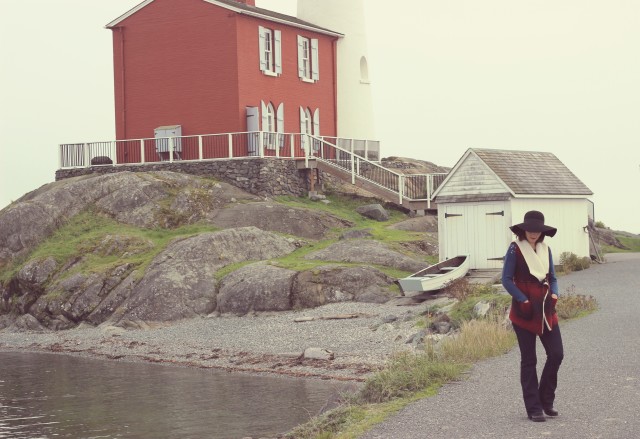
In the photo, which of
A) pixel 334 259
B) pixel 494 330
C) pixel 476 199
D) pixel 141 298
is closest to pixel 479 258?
pixel 476 199

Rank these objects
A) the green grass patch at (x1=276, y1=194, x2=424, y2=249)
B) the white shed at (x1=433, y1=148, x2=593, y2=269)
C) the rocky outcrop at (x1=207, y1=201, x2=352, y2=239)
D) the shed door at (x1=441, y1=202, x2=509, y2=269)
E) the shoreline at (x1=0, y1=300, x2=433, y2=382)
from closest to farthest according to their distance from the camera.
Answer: the shoreline at (x1=0, y1=300, x2=433, y2=382) → the shed door at (x1=441, y1=202, x2=509, y2=269) → the white shed at (x1=433, y1=148, x2=593, y2=269) → the green grass patch at (x1=276, y1=194, x2=424, y2=249) → the rocky outcrop at (x1=207, y1=201, x2=352, y2=239)

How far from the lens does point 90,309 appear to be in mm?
33594

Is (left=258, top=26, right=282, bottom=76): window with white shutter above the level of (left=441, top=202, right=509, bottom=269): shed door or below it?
above

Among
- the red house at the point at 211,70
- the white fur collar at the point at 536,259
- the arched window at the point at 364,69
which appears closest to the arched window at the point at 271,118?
the red house at the point at 211,70

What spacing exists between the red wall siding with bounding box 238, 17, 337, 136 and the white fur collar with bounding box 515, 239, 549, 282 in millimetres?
31410

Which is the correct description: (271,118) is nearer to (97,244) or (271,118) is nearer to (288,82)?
(288,82)

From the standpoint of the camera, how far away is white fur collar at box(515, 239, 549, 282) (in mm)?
13125

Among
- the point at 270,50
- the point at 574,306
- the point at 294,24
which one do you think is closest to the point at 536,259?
the point at 574,306

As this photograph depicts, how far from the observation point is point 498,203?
3177 cm

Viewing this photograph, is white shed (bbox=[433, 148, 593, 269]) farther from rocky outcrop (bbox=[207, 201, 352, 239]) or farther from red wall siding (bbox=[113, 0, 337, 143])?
red wall siding (bbox=[113, 0, 337, 143])

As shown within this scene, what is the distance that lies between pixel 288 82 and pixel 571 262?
18280 mm

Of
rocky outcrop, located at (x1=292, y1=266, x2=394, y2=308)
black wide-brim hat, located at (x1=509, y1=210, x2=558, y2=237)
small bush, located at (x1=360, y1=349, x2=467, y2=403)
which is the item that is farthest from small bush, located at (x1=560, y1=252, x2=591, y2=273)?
black wide-brim hat, located at (x1=509, y1=210, x2=558, y2=237)

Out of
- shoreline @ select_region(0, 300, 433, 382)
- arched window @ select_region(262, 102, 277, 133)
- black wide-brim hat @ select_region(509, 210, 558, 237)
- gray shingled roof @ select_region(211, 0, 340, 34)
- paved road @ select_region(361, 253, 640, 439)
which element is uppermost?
gray shingled roof @ select_region(211, 0, 340, 34)

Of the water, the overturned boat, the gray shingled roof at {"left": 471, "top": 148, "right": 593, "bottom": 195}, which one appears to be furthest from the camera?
the gray shingled roof at {"left": 471, "top": 148, "right": 593, "bottom": 195}
